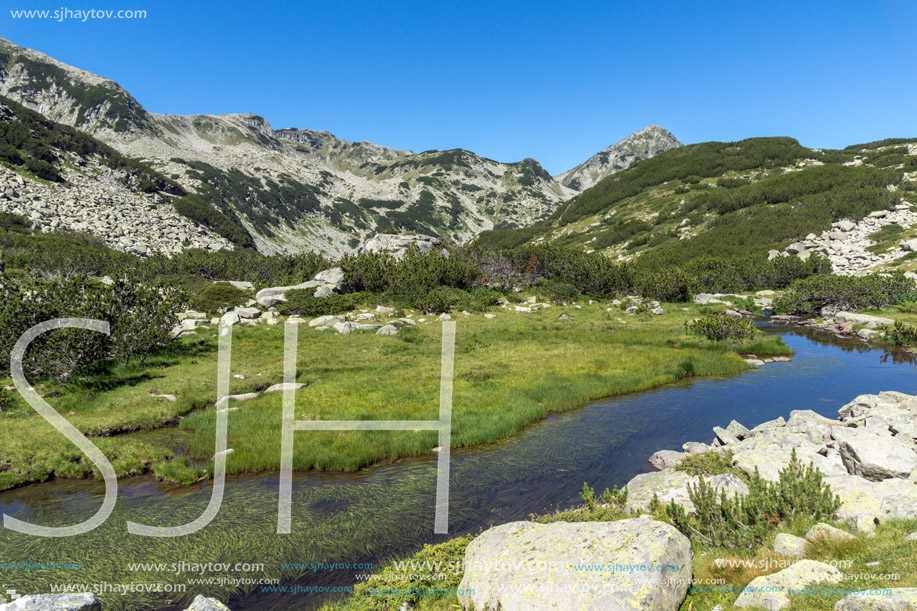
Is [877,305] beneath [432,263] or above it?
beneath

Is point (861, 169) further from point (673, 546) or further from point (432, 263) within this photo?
point (673, 546)

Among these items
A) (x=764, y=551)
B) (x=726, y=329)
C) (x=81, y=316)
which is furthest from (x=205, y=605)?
(x=726, y=329)

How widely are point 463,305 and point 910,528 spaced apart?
45.7 m

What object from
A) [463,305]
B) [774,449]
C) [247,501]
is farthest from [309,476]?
[463,305]

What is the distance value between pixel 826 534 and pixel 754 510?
1.30m

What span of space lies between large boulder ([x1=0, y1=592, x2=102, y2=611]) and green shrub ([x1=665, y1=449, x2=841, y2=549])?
34.2 ft

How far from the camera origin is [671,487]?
11.1 metres

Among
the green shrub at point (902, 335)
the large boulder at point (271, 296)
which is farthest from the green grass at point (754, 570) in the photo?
the large boulder at point (271, 296)

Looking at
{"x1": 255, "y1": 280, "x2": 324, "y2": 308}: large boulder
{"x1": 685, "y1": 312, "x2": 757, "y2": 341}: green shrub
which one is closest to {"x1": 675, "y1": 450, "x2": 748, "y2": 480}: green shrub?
{"x1": 685, "y1": 312, "x2": 757, "y2": 341}: green shrub

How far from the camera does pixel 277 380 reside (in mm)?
23766

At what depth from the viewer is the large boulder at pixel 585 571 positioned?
5688 mm

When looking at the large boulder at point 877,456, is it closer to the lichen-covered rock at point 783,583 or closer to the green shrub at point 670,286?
the lichen-covered rock at point 783,583

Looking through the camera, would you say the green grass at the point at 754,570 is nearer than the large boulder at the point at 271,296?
Yes

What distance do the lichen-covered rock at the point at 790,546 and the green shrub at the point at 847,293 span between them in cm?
5301
